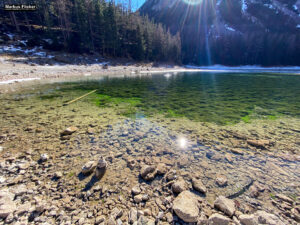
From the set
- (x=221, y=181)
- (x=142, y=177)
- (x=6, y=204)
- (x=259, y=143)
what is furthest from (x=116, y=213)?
(x=259, y=143)

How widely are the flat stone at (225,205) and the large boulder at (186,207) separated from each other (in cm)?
37

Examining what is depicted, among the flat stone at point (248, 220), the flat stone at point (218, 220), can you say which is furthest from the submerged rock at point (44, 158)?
the flat stone at point (248, 220)

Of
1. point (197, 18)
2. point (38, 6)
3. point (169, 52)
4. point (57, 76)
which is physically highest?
point (197, 18)

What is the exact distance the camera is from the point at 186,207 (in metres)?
2.21

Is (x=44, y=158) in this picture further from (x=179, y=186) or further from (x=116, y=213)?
(x=179, y=186)

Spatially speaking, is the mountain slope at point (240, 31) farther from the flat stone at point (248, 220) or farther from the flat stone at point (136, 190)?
the flat stone at point (248, 220)

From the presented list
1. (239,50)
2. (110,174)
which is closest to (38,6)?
(110,174)

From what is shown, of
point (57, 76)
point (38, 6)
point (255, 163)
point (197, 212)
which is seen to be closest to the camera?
point (197, 212)

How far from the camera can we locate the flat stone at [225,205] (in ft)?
7.24

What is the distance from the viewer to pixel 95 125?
228 inches

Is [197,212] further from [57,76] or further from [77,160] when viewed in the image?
[57,76]

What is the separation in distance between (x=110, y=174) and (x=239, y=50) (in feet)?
364

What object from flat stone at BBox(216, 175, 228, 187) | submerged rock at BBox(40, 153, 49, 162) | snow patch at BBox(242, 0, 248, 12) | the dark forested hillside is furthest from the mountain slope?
flat stone at BBox(216, 175, 228, 187)

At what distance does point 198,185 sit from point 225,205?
0.58m
